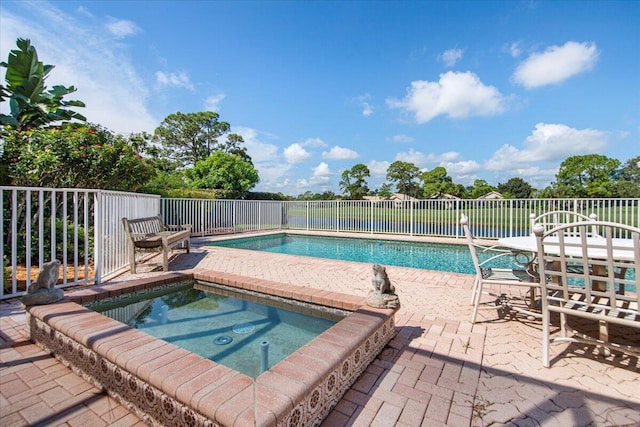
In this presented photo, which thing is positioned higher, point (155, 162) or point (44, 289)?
point (155, 162)

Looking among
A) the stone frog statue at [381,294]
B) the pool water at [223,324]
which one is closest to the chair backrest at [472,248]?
the stone frog statue at [381,294]

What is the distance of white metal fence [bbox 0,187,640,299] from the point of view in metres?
4.11

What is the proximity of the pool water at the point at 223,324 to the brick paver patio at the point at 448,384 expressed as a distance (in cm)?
68

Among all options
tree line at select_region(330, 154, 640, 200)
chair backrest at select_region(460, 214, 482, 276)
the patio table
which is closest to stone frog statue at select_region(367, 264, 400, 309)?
chair backrest at select_region(460, 214, 482, 276)

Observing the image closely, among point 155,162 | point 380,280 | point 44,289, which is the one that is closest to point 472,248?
point 380,280

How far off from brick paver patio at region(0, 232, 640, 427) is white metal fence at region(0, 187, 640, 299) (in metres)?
1.48

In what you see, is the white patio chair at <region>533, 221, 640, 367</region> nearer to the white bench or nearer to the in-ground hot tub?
the in-ground hot tub

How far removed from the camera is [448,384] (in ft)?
5.98

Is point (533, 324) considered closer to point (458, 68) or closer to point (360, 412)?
point (360, 412)

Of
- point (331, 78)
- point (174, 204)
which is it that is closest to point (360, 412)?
point (174, 204)

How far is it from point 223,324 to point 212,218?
9.31 meters

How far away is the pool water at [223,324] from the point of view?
88.0 inches

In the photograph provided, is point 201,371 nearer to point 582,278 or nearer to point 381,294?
point 381,294

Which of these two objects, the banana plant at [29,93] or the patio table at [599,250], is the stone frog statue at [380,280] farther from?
the banana plant at [29,93]
